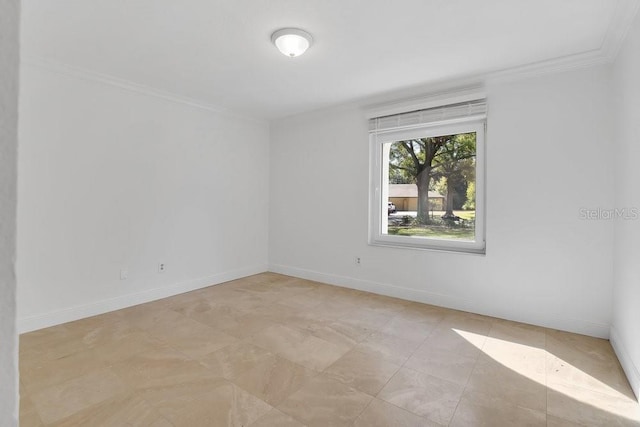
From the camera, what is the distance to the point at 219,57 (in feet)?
9.41

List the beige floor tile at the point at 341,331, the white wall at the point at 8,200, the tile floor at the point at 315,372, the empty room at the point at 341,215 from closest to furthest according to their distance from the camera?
the white wall at the point at 8,200 → the tile floor at the point at 315,372 → the empty room at the point at 341,215 → the beige floor tile at the point at 341,331

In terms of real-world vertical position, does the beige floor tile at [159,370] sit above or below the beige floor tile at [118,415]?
above

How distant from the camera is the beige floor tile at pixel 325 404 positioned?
1.75 metres

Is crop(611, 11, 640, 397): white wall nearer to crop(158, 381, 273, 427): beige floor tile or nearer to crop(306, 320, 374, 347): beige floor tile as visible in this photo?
crop(306, 320, 374, 347): beige floor tile

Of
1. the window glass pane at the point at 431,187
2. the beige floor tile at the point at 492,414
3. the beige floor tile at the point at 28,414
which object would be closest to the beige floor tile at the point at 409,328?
the beige floor tile at the point at 492,414

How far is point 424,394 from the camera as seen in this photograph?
77.9 inches

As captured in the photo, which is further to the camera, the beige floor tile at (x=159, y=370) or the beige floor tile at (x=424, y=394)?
the beige floor tile at (x=159, y=370)

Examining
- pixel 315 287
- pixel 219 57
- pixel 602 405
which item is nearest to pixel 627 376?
pixel 602 405

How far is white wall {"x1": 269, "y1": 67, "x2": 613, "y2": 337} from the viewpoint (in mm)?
2768

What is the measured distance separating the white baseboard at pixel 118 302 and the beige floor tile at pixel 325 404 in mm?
2468

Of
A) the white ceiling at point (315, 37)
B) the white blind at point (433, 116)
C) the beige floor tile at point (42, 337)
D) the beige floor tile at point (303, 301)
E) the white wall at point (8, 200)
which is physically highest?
the white ceiling at point (315, 37)

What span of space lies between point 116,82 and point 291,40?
2.10 meters

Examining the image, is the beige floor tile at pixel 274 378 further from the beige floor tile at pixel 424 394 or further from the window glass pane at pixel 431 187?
the window glass pane at pixel 431 187

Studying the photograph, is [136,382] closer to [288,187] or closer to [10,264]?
[10,264]
